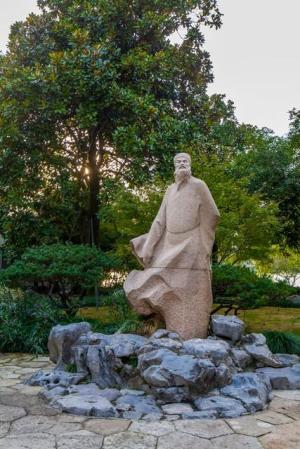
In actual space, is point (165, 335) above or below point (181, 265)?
below

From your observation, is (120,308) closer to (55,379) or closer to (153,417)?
(55,379)

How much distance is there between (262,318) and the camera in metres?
11.5

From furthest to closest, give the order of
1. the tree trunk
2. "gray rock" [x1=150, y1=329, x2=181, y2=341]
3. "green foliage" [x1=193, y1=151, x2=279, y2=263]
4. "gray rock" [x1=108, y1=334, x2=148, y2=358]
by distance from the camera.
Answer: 1. the tree trunk
2. "green foliage" [x1=193, y1=151, x2=279, y2=263]
3. "gray rock" [x1=150, y1=329, x2=181, y2=341]
4. "gray rock" [x1=108, y1=334, x2=148, y2=358]

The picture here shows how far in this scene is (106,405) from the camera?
4309 mm

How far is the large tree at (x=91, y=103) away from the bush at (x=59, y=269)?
2.65m

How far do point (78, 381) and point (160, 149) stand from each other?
20.5 ft

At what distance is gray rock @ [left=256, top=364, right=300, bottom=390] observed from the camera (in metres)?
5.19

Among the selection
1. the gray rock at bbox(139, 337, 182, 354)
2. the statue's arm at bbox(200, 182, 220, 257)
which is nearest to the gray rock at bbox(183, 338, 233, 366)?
the gray rock at bbox(139, 337, 182, 354)

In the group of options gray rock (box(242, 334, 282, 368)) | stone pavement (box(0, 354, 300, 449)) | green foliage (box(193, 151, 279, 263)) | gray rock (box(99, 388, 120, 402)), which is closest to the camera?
stone pavement (box(0, 354, 300, 449))

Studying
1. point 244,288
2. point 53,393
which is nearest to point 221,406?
point 53,393

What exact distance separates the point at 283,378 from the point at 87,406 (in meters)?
2.41

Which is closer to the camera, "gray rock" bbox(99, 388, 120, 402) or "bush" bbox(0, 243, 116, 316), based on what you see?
"gray rock" bbox(99, 388, 120, 402)

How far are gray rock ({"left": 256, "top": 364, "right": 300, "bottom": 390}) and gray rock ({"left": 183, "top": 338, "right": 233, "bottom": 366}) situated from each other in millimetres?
559

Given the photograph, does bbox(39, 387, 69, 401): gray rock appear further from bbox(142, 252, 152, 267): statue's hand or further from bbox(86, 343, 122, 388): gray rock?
bbox(142, 252, 152, 267): statue's hand
